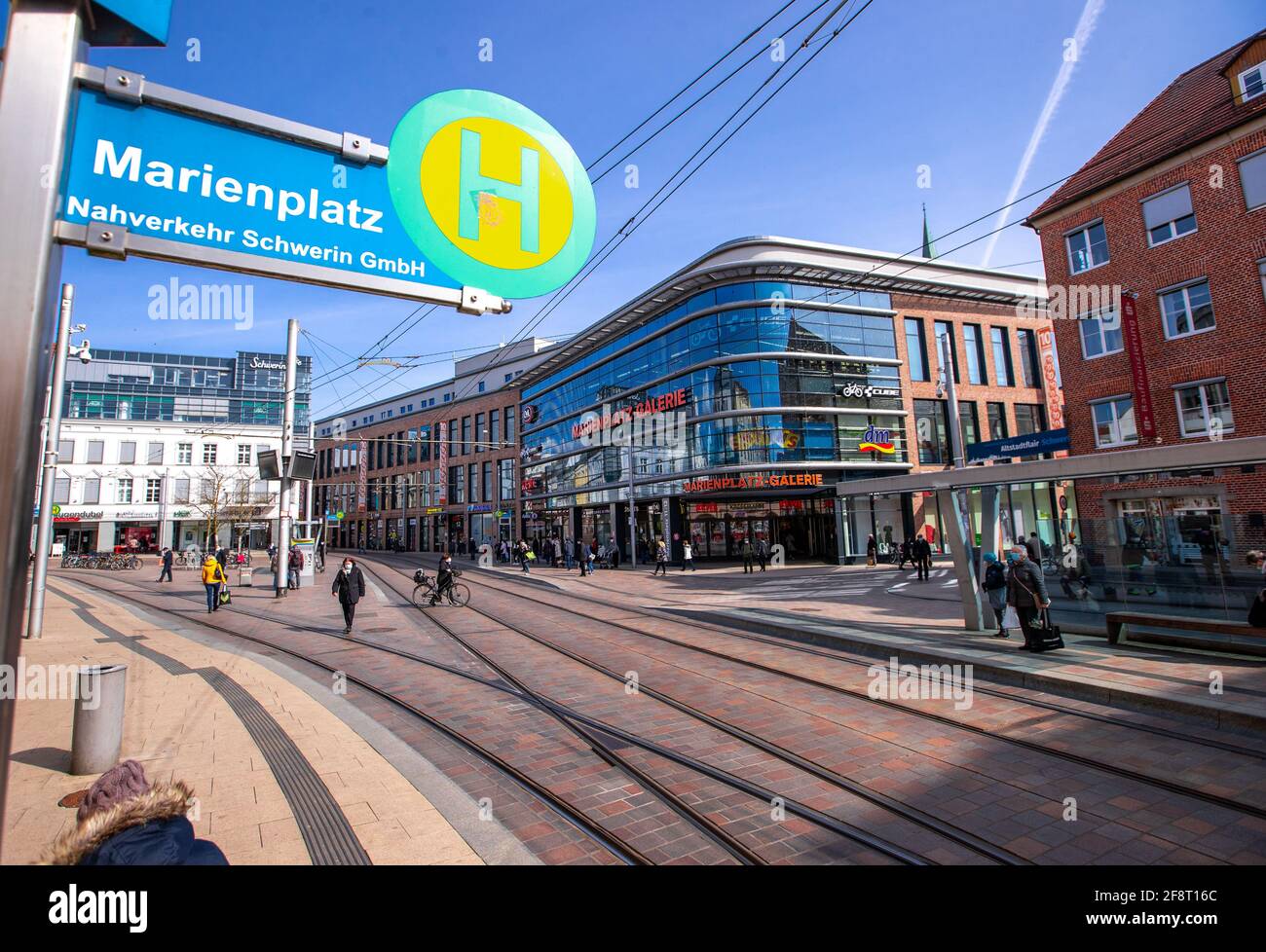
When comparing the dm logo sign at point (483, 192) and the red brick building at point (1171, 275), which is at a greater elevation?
the red brick building at point (1171, 275)

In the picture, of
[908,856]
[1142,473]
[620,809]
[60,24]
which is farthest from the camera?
[1142,473]

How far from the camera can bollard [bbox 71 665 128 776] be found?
5.25m

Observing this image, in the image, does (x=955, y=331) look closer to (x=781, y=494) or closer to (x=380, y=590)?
(x=781, y=494)

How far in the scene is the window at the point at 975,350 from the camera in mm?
36562

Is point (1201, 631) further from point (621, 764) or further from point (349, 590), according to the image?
point (349, 590)

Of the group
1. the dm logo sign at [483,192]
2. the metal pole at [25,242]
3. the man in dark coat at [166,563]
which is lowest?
the man in dark coat at [166,563]

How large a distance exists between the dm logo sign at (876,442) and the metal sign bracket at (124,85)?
3326 cm

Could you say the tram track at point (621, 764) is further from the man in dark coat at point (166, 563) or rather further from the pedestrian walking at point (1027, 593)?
the man in dark coat at point (166, 563)

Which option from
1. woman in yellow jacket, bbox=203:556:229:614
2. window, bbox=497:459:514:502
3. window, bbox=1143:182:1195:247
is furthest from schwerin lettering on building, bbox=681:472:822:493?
window, bbox=497:459:514:502

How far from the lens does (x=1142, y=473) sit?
364 inches

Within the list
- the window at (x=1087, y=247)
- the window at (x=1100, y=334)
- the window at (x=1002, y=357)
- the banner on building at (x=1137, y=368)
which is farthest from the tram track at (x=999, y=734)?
the window at (x=1002, y=357)
